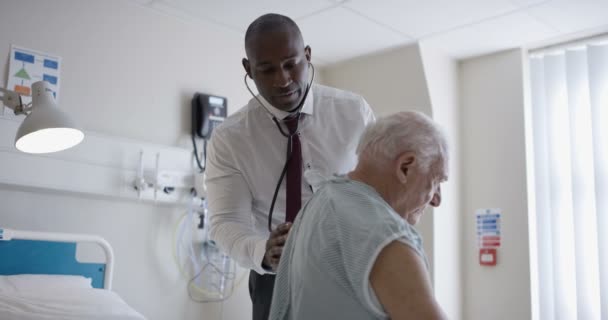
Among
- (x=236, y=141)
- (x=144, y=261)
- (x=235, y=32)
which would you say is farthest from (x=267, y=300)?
(x=235, y=32)

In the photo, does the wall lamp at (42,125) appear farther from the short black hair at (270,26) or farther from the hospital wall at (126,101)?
the short black hair at (270,26)

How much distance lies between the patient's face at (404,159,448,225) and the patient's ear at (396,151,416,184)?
1 centimetres

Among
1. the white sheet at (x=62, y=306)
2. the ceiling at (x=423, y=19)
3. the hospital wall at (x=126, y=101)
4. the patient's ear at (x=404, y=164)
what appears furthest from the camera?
the ceiling at (x=423, y=19)

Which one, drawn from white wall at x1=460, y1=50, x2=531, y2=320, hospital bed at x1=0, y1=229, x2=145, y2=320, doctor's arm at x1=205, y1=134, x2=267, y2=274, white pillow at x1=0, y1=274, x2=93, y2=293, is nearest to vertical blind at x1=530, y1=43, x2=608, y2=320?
white wall at x1=460, y1=50, x2=531, y2=320

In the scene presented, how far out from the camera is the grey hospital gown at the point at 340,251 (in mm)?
1079

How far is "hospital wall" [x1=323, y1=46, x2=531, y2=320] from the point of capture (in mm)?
3404

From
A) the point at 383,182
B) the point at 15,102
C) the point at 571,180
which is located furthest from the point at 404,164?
the point at 571,180

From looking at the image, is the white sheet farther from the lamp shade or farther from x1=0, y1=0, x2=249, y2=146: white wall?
x1=0, y1=0, x2=249, y2=146: white wall

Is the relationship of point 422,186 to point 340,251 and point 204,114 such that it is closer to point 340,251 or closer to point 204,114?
point 340,251

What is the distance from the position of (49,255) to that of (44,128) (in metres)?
0.89

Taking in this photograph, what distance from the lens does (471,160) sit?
3664 mm

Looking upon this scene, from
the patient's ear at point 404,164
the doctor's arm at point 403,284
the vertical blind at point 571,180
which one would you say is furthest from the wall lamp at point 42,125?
the vertical blind at point 571,180

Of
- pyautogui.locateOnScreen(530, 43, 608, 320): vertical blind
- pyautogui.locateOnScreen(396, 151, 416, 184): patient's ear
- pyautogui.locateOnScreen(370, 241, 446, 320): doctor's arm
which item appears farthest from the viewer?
pyautogui.locateOnScreen(530, 43, 608, 320): vertical blind

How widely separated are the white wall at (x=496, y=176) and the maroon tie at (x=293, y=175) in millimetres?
1966
